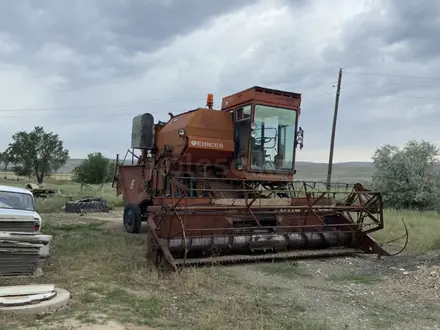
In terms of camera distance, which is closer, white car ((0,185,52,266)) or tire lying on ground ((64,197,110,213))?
white car ((0,185,52,266))

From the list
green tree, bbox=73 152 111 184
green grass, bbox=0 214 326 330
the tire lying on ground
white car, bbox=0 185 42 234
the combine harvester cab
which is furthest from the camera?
green tree, bbox=73 152 111 184

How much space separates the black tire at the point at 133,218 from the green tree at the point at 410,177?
14781 mm

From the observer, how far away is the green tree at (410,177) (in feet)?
75.3

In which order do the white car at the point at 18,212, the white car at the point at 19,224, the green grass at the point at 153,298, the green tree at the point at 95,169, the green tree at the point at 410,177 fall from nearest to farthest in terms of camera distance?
the green grass at the point at 153,298
the white car at the point at 19,224
the white car at the point at 18,212
the green tree at the point at 410,177
the green tree at the point at 95,169

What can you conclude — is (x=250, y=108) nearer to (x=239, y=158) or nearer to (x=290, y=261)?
(x=239, y=158)

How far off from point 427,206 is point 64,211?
671 inches

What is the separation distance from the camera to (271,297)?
661 centimetres

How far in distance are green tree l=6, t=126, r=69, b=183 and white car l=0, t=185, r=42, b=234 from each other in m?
48.4

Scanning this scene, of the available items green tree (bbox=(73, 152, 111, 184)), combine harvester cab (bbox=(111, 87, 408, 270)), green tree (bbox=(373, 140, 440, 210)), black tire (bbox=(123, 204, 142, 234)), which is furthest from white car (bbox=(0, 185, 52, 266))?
green tree (bbox=(73, 152, 111, 184))

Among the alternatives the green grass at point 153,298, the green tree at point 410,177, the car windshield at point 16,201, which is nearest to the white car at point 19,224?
the car windshield at point 16,201

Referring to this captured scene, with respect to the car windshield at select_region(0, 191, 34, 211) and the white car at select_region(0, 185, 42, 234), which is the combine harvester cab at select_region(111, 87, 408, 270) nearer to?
the white car at select_region(0, 185, 42, 234)

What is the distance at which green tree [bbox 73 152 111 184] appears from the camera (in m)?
49.4

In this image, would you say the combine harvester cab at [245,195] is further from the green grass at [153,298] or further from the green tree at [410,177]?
the green tree at [410,177]

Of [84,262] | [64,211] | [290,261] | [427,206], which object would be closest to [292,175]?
[290,261]
